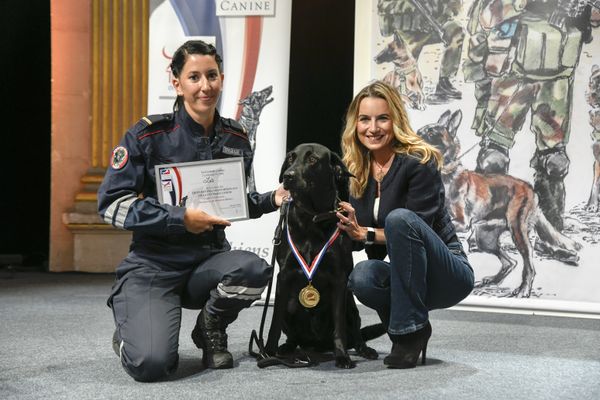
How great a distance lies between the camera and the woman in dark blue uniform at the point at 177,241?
8.09 ft

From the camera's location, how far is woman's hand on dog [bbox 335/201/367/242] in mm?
2527

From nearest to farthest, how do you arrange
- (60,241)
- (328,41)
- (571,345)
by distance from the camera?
(571,345) < (328,41) < (60,241)

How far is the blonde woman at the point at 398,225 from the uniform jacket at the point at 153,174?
0.34 m

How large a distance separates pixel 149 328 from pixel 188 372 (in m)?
0.20

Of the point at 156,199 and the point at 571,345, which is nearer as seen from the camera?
the point at 156,199

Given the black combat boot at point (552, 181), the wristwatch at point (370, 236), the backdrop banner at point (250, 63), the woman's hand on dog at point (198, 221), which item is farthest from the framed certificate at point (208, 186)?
the black combat boot at point (552, 181)

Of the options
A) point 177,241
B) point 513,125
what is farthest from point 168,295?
point 513,125

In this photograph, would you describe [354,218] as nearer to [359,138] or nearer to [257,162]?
[359,138]

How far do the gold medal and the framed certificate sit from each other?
297 millimetres

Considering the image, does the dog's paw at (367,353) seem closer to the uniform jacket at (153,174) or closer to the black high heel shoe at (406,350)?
the black high heel shoe at (406,350)

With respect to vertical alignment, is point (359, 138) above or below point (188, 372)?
above

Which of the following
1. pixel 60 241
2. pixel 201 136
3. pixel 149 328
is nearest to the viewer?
pixel 149 328

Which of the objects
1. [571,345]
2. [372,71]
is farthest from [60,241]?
[571,345]

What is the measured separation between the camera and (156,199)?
2590 millimetres
